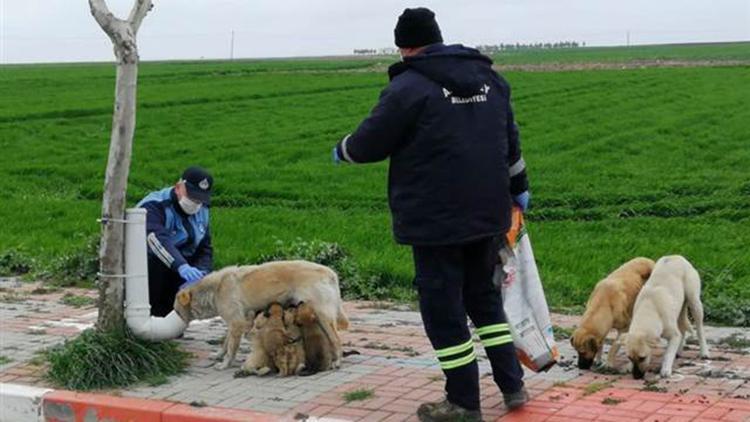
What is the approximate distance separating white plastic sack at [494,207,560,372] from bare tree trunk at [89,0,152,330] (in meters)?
2.69

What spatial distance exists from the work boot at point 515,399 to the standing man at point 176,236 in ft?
8.80

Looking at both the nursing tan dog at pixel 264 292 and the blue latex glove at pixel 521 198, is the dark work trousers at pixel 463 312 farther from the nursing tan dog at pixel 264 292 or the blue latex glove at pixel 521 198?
the nursing tan dog at pixel 264 292

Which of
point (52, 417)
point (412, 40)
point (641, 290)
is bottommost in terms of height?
point (52, 417)

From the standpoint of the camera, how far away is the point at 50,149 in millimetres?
25750

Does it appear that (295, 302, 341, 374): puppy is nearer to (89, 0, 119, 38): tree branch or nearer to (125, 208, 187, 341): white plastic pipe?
(125, 208, 187, 341): white plastic pipe

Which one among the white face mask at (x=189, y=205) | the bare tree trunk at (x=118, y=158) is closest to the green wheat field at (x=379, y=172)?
the white face mask at (x=189, y=205)

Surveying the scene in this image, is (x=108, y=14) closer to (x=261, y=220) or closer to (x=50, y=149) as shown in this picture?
(x=261, y=220)

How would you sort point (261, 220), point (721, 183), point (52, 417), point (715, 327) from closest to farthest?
1. point (52, 417)
2. point (715, 327)
3. point (261, 220)
4. point (721, 183)

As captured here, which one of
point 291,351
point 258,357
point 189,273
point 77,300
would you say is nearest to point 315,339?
point 291,351

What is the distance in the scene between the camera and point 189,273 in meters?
8.09

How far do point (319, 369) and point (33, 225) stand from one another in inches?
362

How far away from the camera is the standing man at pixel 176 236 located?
8164 mm

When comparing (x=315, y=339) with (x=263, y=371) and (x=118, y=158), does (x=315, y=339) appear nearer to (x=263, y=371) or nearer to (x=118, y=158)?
(x=263, y=371)

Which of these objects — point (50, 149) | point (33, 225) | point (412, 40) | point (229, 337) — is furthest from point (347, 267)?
point (50, 149)
